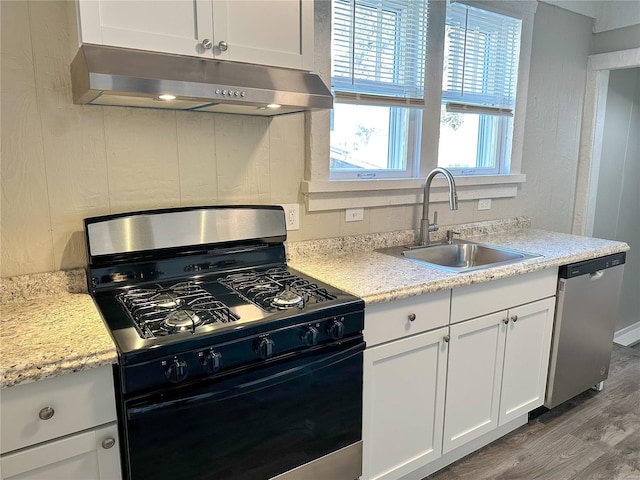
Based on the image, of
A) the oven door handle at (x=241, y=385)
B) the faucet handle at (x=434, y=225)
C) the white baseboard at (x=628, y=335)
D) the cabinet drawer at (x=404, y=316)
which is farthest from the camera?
the white baseboard at (x=628, y=335)

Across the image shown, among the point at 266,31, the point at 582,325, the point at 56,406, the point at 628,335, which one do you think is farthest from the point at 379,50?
the point at 628,335

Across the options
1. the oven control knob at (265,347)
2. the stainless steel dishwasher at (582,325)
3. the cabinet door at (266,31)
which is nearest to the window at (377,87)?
the cabinet door at (266,31)

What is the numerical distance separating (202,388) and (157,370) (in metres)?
0.14

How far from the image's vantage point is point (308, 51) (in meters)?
1.67

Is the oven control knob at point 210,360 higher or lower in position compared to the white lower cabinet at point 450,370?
higher

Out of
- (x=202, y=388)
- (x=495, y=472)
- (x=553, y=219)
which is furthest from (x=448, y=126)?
(x=202, y=388)

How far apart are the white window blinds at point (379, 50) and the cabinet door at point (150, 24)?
0.83 metres

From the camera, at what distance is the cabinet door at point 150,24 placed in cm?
129

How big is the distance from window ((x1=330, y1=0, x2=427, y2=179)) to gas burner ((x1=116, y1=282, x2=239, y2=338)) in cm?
98

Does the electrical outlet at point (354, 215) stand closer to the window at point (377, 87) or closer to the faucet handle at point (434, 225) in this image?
the window at point (377, 87)

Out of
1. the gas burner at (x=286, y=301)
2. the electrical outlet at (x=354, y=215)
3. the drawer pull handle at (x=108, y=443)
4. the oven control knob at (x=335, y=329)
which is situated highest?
the electrical outlet at (x=354, y=215)

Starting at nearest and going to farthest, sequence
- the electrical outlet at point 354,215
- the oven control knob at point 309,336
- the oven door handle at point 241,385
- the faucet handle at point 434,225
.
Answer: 1. the oven door handle at point 241,385
2. the oven control knob at point 309,336
3. the electrical outlet at point 354,215
4. the faucet handle at point 434,225

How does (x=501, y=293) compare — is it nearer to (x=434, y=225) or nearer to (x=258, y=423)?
(x=434, y=225)

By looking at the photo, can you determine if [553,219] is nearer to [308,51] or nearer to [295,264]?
[295,264]
